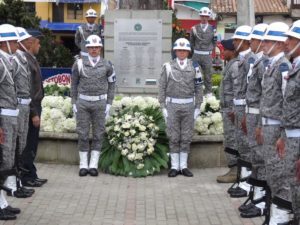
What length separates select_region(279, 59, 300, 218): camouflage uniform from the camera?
6.51 m

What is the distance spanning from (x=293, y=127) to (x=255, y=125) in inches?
82.6

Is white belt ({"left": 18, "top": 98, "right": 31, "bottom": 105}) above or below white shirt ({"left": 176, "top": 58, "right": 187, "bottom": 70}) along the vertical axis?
below

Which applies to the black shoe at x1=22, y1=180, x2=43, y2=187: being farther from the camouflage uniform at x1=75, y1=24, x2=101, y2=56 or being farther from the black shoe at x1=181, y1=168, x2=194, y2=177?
the camouflage uniform at x1=75, y1=24, x2=101, y2=56

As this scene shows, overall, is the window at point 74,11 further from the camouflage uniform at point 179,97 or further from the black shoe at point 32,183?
the black shoe at point 32,183

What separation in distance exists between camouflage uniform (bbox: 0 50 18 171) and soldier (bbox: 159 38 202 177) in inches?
133

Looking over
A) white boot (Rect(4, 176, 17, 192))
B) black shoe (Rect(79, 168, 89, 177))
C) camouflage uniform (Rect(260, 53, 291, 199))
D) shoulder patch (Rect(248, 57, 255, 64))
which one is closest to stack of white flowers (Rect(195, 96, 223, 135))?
black shoe (Rect(79, 168, 89, 177))

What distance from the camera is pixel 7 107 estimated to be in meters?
8.13

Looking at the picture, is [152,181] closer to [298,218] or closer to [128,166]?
[128,166]

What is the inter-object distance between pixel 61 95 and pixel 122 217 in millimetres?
5054

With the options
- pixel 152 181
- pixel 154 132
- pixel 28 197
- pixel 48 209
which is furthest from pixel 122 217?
pixel 154 132

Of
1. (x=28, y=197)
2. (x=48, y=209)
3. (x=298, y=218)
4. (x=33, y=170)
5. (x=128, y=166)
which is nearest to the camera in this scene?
(x=298, y=218)

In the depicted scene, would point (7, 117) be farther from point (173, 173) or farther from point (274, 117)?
point (173, 173)

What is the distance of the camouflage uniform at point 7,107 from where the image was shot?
26.6 ft

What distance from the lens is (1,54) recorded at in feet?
27.1
